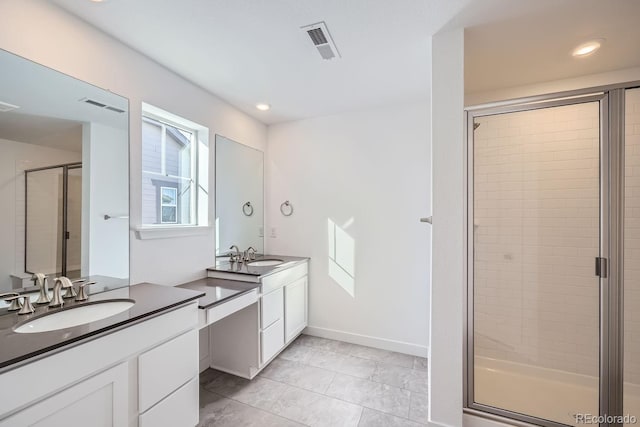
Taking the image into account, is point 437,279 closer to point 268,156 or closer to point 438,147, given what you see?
point 438,147

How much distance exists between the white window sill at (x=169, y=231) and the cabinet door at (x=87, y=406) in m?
0.93

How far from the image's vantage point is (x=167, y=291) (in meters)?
1.63

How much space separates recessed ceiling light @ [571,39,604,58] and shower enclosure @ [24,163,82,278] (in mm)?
3338

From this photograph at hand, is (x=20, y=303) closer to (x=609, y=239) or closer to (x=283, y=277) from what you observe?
(x=283, y=277)

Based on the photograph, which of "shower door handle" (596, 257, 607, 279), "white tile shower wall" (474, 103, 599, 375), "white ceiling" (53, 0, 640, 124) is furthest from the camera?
"white tile shower wall" (474, 103, 599, 375)

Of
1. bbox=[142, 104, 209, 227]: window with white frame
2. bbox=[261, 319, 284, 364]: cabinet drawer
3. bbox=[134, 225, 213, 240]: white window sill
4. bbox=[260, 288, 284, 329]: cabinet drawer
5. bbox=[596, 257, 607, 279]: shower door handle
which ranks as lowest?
bbox=[261, 319, 284, 364]: cabinet drawer

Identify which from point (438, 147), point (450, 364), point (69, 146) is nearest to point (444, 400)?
point (450, 364)

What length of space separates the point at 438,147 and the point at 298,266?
1841 mm

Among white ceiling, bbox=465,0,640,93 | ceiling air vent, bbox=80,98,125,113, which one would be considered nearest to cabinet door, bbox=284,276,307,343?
ceiling air vent, bbox=80,98,125,113

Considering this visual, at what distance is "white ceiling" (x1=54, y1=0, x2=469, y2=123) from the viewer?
1429 millimetres

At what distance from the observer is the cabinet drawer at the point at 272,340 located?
7.26 ft

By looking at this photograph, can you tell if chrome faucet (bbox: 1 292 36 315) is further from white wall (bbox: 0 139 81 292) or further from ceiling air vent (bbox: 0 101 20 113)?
ceiling air vent (bbox: 0 101 20 113)

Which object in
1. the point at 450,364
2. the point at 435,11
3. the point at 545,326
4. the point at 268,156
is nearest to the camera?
the point at 435,11

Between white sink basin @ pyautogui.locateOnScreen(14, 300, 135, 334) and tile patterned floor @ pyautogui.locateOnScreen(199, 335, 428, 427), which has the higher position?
white sink basin @ pyautogui.locateOnScreen(14, 300, 135, 334)
